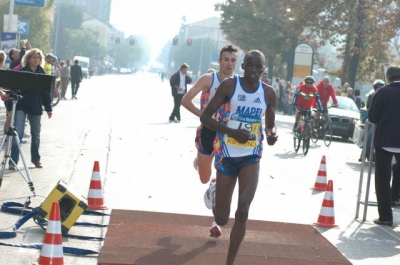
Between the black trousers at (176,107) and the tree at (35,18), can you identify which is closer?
the black trousers at (176,107)

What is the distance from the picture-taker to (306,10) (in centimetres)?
4888

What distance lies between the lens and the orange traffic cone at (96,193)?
10.6 m

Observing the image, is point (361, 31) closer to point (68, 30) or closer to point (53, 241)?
point (53, 241)

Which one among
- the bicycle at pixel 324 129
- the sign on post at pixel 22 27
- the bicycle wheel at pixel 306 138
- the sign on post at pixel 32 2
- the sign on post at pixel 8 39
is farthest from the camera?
the sign on post at pixel 22 27

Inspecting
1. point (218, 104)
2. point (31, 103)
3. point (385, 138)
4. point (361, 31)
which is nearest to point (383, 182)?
point (385, 138)

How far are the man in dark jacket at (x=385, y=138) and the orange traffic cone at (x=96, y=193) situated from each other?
323 centimetres

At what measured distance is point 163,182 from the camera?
13.9 meters

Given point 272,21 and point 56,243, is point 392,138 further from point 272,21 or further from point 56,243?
point 272,21

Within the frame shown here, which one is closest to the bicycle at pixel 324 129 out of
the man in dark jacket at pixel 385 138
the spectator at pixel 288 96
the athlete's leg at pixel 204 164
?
the man in dark jacket at pixel 385 138

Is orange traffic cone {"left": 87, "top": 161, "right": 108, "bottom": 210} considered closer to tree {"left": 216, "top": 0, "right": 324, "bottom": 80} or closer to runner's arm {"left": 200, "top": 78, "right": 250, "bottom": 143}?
runner's arm {"left": 200, "top": 78, "right": 250, "bottom": 143}

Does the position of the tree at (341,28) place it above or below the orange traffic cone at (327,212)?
above

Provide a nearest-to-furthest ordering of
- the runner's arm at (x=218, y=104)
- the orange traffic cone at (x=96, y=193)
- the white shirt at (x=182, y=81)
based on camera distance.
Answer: the runner's arm at (x=218, y=104), the orange traffic cone at (x=96, y=193), the white shirt at (x=182, y=81)

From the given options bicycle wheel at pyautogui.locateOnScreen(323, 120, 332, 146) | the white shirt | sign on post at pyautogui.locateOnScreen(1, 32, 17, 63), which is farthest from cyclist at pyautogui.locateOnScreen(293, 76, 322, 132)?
sign on post at pyautogui.locateOnScreen(1, 32, 17, 63)

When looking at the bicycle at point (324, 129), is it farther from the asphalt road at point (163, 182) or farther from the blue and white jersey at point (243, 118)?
the blue and white jersey at point (243, 118)
